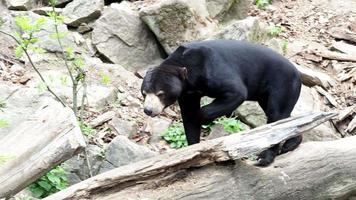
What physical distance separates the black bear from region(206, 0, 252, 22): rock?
3.54 m

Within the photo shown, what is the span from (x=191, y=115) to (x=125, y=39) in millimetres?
3149

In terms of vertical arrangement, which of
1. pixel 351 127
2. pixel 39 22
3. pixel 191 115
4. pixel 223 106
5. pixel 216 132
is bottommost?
pixel 351 127

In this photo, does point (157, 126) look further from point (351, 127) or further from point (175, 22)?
point (351, 127)

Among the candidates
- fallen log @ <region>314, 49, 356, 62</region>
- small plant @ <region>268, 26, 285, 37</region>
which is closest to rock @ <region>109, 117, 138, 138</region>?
small plant @ <region>268, 26, 285, 37</region>

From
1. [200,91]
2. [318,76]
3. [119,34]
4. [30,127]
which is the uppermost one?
[30,127]

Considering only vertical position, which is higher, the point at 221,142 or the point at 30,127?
the point at 30,127

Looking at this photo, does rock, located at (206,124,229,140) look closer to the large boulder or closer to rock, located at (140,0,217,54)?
the large boulder

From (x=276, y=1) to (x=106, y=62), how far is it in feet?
11.1

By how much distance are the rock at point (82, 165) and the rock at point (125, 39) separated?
2383 mm

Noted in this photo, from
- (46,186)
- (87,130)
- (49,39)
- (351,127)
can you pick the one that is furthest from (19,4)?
(351,127)

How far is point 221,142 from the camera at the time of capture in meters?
4.24

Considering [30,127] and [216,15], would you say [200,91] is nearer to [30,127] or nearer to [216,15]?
[30,127]

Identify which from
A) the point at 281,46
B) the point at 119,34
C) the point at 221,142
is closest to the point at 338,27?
the point at 281,46

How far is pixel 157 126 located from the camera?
6.91m
